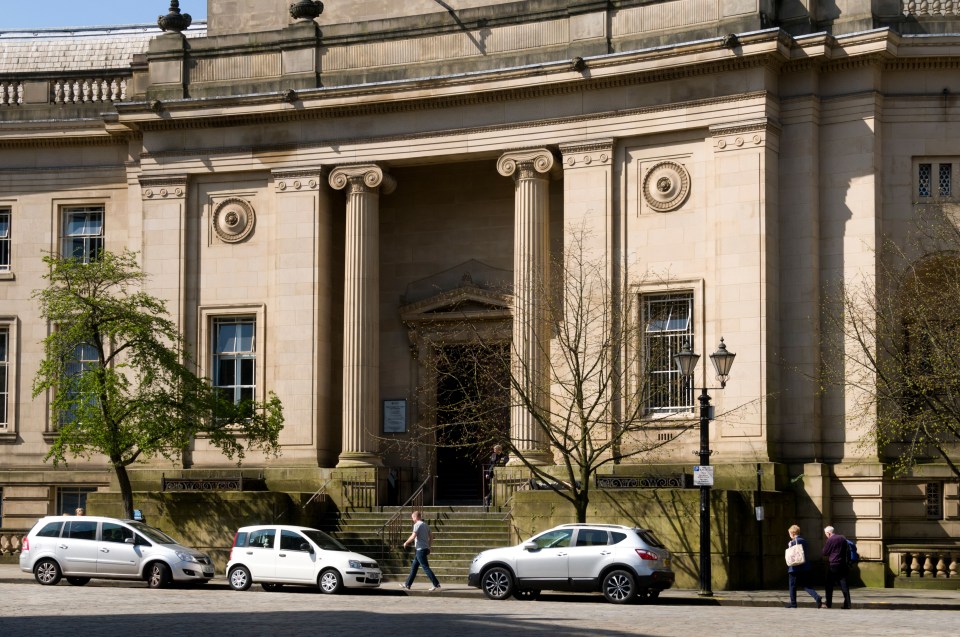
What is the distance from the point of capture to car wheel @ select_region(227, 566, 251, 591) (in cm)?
Result: 3341

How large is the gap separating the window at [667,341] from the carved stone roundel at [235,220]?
1101cm

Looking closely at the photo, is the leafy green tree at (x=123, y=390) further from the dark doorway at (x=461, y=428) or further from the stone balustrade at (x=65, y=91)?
the stone balustrade at (x=65, y=91)

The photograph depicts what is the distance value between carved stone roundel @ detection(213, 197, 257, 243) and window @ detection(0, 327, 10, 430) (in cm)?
742

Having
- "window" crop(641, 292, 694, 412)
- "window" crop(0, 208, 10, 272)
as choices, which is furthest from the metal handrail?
"window" crop(0, 208, 10, 272)

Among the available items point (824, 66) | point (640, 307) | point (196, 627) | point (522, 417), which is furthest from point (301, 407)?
point (196, 627)

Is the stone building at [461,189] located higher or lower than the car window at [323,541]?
higher

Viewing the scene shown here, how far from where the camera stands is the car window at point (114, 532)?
34.0 m

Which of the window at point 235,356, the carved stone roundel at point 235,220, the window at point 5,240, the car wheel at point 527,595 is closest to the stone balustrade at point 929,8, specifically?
the car wheel at point 527,595

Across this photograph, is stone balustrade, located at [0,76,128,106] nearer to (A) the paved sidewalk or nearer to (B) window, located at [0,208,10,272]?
(B) window, located at [0,208,10,272]

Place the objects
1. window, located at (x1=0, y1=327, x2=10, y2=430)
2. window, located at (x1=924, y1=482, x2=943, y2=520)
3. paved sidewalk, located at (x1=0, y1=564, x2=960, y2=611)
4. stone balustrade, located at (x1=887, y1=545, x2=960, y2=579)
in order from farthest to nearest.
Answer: window, located at (x1=0, y1=327, x2=10, y2=430)
window, located at (x1=924, y1=482, x2=943, y2=520)
stone balustrade, located at (x1=887, y1=545, x2=960, y2=579)
paved sidewalk, located at (x1=0, y1=564, x2=960, y2=611)

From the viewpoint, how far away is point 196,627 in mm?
22609

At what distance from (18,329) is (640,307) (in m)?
18.1

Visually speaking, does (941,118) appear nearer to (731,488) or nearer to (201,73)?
(731,488)

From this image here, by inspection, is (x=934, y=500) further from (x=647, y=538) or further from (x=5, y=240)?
(x=5, y=240)
